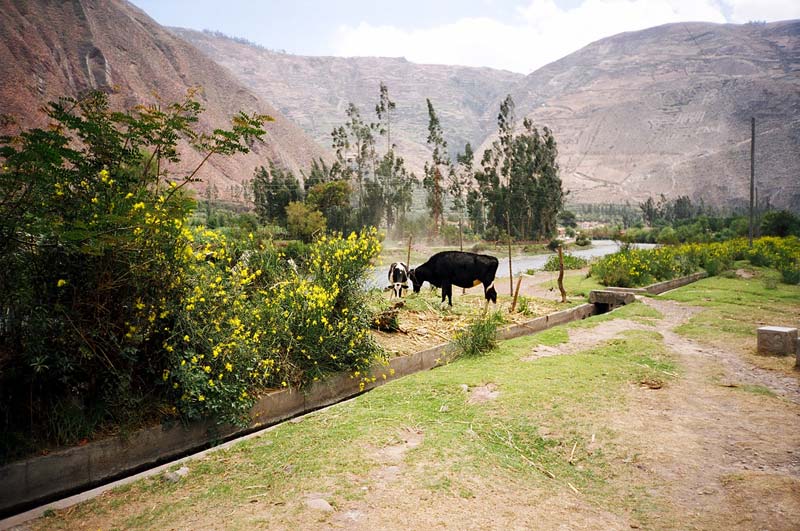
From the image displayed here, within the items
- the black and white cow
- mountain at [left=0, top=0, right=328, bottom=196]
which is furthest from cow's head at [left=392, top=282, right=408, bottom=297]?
mountain at [left=0, top=0, right=328, bottom=196]

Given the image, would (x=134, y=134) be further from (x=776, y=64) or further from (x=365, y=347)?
(x=776, y=64)

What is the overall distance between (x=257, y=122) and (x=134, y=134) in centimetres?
133

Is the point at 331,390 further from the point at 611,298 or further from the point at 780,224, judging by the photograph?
the point at 780,224

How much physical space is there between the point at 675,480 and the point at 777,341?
17.7 ft

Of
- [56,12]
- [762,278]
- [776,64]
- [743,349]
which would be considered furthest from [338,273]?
[776,64]

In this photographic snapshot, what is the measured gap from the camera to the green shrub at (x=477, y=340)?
8.95 m

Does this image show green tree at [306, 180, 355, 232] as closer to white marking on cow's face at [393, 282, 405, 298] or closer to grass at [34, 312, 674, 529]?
white marking on cow's face at [393, 282, 405, 298]

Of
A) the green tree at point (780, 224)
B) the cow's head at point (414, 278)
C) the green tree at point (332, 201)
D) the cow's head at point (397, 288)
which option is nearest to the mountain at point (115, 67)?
the green tree at point (332, 201)

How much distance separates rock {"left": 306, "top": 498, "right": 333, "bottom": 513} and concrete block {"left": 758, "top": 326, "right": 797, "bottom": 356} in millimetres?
7828

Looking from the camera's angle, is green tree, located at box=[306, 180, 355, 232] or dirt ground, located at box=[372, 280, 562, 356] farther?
green tree, located at box=[306, 180, 355, 232]

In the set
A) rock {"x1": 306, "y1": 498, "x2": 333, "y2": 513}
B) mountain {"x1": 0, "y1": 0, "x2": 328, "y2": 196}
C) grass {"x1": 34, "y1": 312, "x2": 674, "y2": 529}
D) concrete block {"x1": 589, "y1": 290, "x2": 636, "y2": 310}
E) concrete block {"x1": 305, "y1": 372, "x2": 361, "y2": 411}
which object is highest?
mountain {"x1": 0, "y1": 0, "x2": 328, "y2": 196}

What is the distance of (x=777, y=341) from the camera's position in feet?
27.2

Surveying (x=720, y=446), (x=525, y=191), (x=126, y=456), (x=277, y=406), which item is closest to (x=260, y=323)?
(x=277, y=406)

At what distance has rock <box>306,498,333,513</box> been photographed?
3916 millimetres
